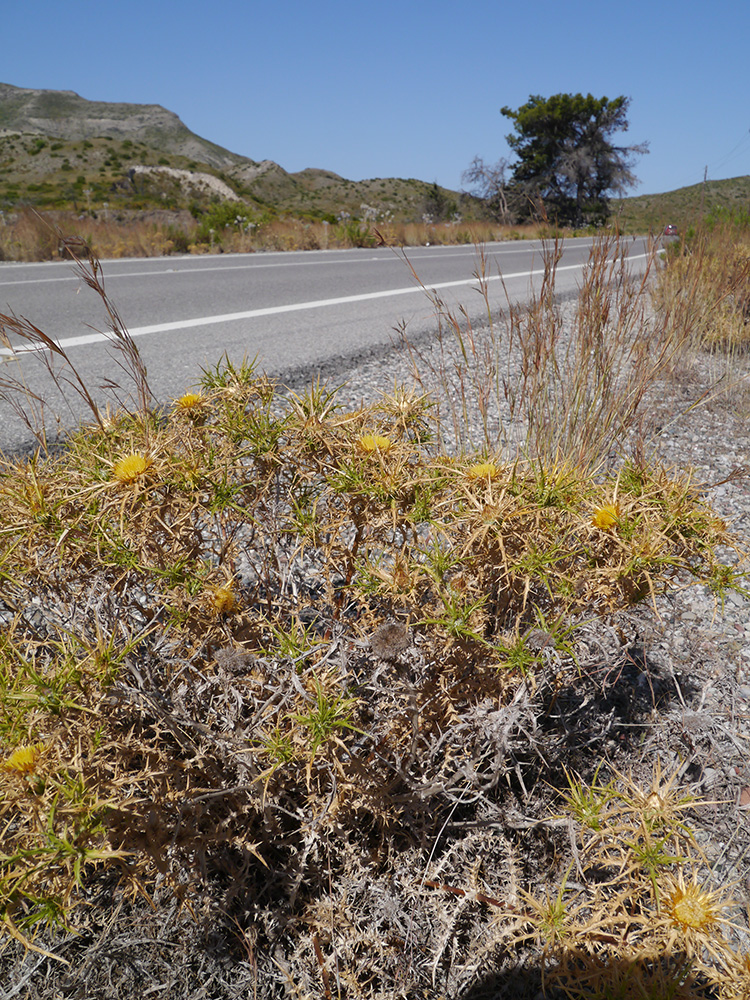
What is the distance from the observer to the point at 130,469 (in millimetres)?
1049

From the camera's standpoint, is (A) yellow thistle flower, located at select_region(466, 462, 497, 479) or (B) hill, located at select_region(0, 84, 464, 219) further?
(B) hill, located at select_region(0, 84, 464, 219)

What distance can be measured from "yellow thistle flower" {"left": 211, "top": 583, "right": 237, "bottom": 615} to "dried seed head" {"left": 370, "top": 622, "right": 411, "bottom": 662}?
0.30 m

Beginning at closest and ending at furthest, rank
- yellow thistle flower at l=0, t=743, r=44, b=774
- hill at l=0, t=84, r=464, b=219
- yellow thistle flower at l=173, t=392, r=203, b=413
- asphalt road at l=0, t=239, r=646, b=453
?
1. yellow thistle flower at l=0, t=743, r=44, b=774
2. yellow thistle flower at l=173, t=392, r=203, b=413
3. asphalt road at l=0, t=239, r=646, b=453
4. hill at l=0, t=84, r=464, b=219

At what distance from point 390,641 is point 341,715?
0.52 ft

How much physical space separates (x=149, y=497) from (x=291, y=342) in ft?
11.6

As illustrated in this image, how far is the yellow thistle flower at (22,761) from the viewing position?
82cm

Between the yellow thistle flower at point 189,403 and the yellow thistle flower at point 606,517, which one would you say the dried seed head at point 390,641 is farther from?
the yellow thistle flower at point 189,403

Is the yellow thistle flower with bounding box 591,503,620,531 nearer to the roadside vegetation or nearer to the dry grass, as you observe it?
the roadside vegetation

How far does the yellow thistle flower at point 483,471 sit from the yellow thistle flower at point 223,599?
1.71ft

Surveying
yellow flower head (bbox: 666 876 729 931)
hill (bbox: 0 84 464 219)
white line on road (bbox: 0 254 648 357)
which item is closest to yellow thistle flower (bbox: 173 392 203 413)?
yellow flower head (bbox: 666 876 729 931)

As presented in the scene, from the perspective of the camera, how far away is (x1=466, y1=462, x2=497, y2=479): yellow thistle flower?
1136 mm

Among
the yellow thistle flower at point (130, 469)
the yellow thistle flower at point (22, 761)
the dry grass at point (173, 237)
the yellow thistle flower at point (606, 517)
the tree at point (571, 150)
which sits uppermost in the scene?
the tree at point (571, 150)

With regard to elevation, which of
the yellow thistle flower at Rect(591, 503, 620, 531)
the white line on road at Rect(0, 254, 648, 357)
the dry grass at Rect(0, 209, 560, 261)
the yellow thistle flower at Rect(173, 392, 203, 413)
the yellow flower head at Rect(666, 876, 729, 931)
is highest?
the dry grass at Rect(0, 209, 560, 261)

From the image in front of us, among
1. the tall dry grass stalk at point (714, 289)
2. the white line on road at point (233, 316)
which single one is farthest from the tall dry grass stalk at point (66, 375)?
the tall dry grass stalk at point (714, 289)
